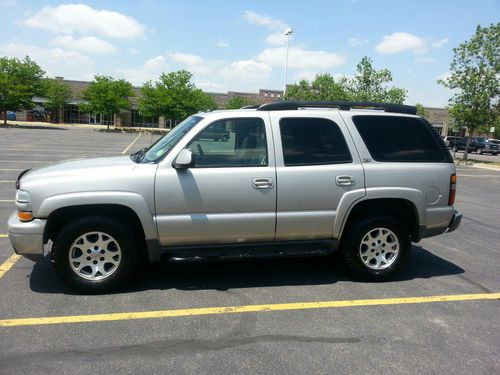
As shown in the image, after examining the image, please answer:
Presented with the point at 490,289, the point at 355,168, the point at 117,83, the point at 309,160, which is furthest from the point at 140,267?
the point at 117,83

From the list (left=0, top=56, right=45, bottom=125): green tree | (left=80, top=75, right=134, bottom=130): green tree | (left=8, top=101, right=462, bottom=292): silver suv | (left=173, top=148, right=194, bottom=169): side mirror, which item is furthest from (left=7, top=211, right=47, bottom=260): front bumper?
(left=80, top=75, right=134, bottom=130): green tree

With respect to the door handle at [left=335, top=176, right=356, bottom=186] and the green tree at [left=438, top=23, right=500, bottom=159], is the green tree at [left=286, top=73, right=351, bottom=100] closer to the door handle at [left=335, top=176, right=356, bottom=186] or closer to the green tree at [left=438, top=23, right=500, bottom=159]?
the green tree at [left=438, top=23, right=500, bottom=159]

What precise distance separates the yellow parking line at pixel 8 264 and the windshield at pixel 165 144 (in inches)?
76.6

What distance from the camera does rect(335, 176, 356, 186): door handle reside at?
14.9 feet

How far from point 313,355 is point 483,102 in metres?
28.9

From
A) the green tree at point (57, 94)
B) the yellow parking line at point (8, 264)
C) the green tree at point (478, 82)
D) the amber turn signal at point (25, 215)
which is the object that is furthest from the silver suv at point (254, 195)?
the green tree at point (57, 94)

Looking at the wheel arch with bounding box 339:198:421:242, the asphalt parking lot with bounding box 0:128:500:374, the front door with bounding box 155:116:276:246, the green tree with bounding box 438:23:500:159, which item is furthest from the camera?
the green tree with bounding box 438:23:500:159

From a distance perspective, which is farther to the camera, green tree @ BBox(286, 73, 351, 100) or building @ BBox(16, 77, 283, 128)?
building @ BBox(16, 77, 283, 128)

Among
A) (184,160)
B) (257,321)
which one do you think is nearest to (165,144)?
(184,160)

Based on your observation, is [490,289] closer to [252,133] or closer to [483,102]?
[252,133]

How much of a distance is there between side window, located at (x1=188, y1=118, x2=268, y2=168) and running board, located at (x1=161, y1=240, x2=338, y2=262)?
867 millimetres

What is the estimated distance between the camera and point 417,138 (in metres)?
4.95

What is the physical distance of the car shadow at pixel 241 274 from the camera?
4551 mm

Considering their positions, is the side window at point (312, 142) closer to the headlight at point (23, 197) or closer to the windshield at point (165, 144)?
the windshield at point (165, 144)
